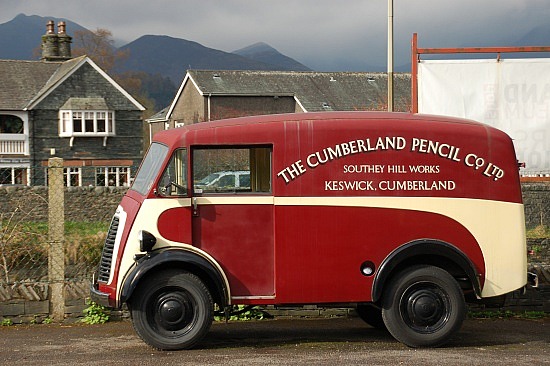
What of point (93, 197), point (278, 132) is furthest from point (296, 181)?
point (93, 197)

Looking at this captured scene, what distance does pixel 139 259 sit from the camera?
30.0 feet

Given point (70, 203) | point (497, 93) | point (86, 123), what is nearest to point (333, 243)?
point (497, 93)

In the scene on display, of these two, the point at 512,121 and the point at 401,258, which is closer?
the point at 401,258

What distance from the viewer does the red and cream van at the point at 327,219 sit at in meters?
9.27

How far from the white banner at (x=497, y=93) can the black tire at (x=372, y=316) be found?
3717mm

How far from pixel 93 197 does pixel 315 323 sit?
994cm

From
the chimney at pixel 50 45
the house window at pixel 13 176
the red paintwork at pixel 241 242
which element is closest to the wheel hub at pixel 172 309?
the red paintwork at pixel 241 242

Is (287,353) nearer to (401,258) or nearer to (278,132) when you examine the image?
(401,258)

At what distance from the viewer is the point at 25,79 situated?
5362cm

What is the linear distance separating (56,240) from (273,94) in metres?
54.7

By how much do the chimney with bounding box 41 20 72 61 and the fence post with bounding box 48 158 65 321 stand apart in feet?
154

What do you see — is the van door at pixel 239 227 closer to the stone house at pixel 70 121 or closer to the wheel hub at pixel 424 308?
the wheel hub at pixel 424 308

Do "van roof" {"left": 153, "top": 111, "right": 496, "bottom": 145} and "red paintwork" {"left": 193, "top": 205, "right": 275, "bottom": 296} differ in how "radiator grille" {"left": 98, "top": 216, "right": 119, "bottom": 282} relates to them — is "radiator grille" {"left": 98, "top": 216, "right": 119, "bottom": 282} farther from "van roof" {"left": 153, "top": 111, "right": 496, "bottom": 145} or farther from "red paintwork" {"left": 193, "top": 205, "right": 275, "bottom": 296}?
"van roof" {"left": 153, "top": 111, "right": 496, "bottom": 145}

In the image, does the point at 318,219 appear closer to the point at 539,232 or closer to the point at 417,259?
the point at 417,259
